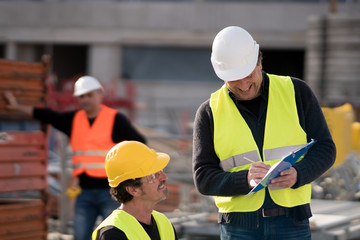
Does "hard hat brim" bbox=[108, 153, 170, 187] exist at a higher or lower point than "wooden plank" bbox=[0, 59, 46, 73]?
Result: higher

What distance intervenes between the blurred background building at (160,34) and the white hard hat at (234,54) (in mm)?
27239

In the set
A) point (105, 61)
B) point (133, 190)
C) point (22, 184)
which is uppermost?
point (133, 190)

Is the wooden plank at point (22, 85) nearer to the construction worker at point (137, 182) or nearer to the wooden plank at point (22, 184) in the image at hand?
the wooden plank at point (22, 184)

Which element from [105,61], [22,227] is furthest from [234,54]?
[105,61]

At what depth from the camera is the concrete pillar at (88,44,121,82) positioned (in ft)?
108

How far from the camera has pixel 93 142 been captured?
6488 mm

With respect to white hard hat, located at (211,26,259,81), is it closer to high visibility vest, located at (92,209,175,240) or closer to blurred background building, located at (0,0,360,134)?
high visibility vest, located at (92,209,175,240)

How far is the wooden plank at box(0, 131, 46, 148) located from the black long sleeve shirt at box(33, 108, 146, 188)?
35 centimetres

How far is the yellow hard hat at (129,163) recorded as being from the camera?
11.5ft

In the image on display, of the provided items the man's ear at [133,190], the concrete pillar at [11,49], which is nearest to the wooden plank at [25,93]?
the man's ear at [133,190]

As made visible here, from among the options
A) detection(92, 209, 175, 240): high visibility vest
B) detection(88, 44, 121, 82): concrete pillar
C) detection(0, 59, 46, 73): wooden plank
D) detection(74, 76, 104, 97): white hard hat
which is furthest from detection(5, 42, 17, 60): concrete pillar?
detection(92, 209, 175, 240): high visibility vest

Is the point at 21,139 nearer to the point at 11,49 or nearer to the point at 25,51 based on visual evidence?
the point at 11,49

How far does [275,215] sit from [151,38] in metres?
29.7

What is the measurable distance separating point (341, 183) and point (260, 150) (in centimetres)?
742
